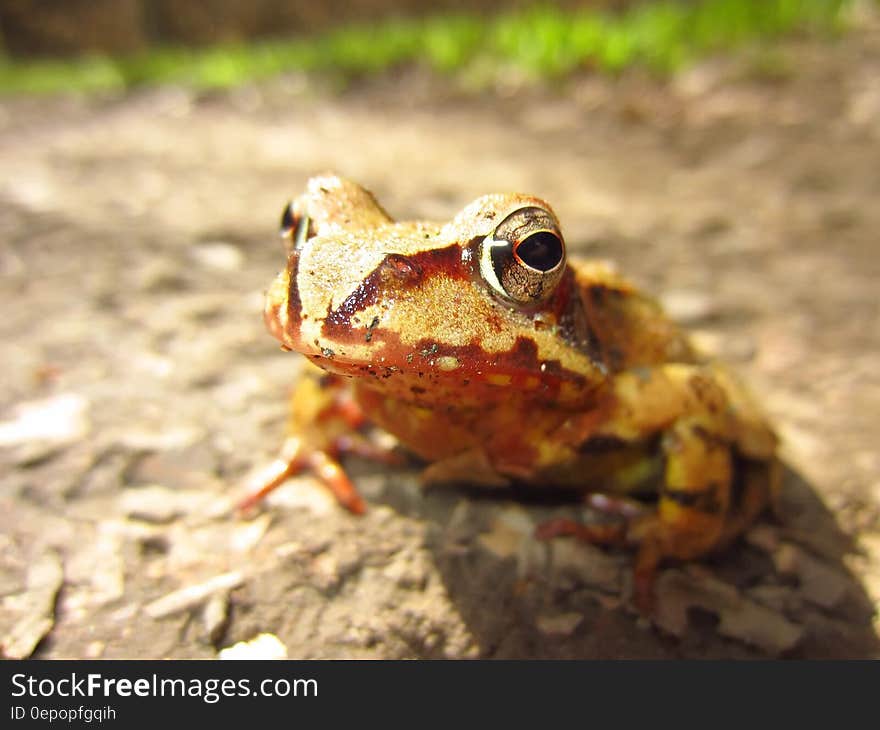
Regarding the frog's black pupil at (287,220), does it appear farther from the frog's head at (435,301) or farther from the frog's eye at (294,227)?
the frog's head at (435,301)

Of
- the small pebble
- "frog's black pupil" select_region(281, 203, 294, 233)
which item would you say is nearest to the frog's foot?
the small pebble

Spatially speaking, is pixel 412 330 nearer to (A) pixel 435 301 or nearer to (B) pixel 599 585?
(A) pixel 435 301

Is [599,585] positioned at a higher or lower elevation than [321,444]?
lower

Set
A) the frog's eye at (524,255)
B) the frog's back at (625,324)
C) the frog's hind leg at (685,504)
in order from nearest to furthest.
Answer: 1. the frog's eye at (524,255)
2. the frog's hind leg at (685,504)
3. the frog's back at (625,324)

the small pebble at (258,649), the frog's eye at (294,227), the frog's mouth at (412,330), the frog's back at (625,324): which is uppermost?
the frog's eye at (294,227)

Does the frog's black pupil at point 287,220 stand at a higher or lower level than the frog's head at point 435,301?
higher

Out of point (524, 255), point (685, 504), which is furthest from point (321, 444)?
point (685, 504)

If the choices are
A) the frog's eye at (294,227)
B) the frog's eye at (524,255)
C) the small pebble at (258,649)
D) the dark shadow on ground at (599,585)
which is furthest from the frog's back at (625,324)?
the small pebble at (258,649)

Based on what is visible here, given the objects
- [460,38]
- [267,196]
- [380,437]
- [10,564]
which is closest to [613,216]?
[267,196]
